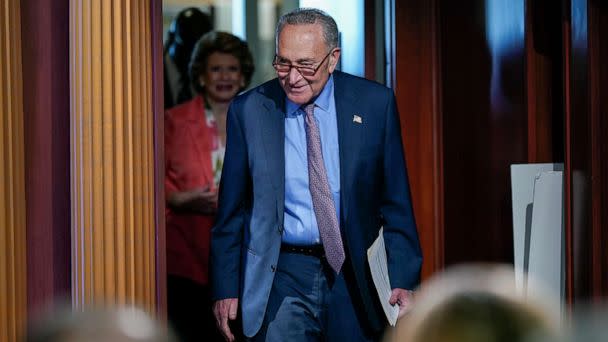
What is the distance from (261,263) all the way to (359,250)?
0.99 ft

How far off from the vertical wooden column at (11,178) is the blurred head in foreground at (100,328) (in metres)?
1.74

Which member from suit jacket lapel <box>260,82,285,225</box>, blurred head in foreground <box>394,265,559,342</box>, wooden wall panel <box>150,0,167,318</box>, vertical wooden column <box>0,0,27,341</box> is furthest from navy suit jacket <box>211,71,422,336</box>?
blurred head in foreground <box>394,265,559,342</box>

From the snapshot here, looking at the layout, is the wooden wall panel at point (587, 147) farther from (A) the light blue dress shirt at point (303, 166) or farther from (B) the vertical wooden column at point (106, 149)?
(B) the vertical wooden column at point (106, 149)

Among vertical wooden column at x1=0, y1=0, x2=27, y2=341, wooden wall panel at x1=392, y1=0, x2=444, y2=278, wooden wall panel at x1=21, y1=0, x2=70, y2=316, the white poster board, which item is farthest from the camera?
wooden wall panel at x1=392, y1=0, x2=444, y2=278

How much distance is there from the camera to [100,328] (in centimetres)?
96

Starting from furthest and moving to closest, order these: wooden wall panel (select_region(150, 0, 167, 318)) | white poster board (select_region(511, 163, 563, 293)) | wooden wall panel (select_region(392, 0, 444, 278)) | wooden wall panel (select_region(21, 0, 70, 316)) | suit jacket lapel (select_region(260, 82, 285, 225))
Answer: wooden wall panel (select_region(392, 0, 444, 278)) < white poster board (select_region(511, 163, 563, 293)) < suit jacket lapel (select_region(260, 82, 285, 225)) < wooden wall panel (select_region(150, 0, 167, 318)) < wooden wall panel (select_region(21, 0, 70, 316))

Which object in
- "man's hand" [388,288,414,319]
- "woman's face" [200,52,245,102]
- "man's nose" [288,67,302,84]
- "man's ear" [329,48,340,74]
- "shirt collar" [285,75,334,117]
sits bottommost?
"man's hand" [388,288,414,319]

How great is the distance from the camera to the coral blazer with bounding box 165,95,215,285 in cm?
515

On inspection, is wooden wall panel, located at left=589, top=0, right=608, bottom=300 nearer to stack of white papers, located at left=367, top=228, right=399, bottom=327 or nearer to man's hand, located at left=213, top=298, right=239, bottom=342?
stack of white papers, located at left=367, top=228, right=399, bottom=327

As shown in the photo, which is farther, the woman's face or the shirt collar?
the woman's face

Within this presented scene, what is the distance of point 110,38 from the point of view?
2.99m

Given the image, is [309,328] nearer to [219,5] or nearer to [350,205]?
[350,205]

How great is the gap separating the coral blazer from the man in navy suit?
62.2 inches

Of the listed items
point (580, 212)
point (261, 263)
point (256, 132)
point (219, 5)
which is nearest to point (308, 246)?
point (261, 263)
